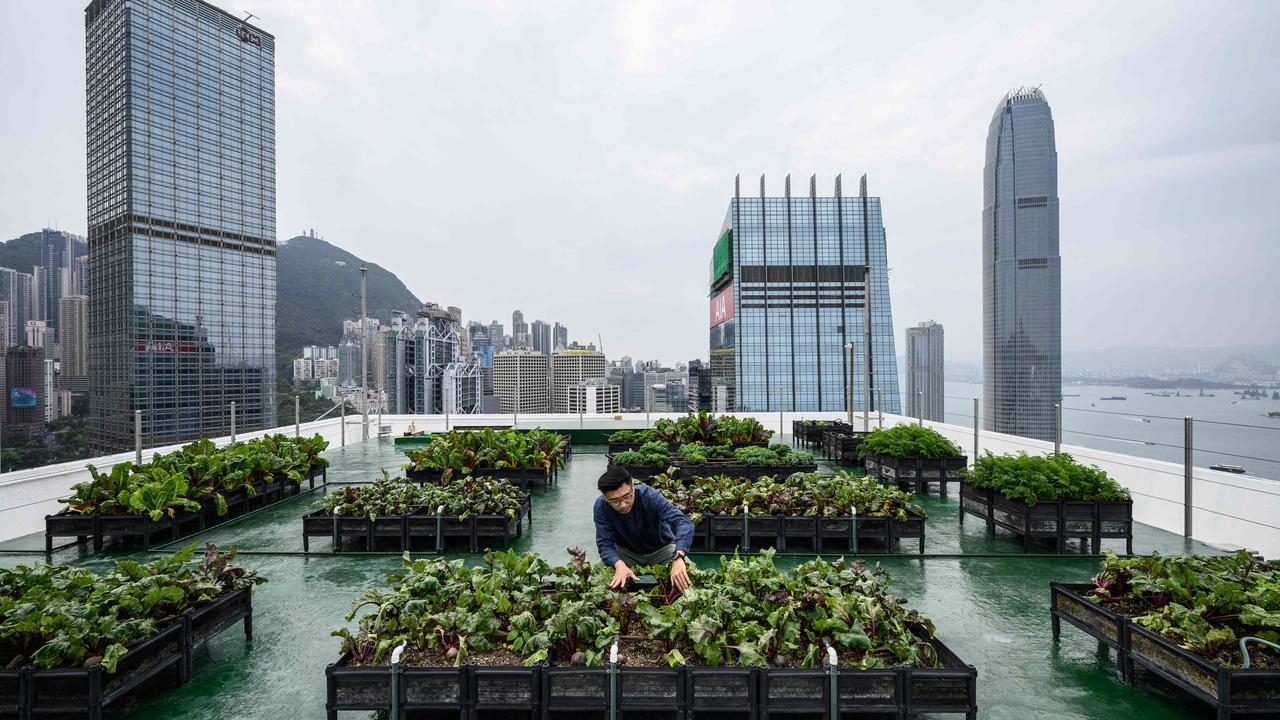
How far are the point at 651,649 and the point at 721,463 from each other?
20.9ft

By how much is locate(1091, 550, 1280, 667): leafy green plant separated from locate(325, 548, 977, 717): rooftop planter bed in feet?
4.78

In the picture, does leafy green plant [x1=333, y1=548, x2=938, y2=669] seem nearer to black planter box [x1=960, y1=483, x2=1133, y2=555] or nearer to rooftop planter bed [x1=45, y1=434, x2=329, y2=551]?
black planter box [x1=960, y1=483, x2=1133, y2=555]

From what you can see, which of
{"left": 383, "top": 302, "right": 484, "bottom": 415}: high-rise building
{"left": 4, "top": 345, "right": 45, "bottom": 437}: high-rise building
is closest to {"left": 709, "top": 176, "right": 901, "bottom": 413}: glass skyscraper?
{"left": 383, "top": 302, "right": 484, "bottom": 415}: high-rise building

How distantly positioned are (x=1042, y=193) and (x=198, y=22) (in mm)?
129690

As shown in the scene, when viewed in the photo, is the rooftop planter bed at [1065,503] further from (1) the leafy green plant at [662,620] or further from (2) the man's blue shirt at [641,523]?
(2) the man's blue shirt at [641,523]

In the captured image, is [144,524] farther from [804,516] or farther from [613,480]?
[804,516]

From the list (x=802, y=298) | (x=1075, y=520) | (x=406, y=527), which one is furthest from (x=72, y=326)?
(x=802, y=298)

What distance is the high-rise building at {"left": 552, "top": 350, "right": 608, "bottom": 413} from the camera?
91.4 metres

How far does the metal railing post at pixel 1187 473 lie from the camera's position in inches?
258

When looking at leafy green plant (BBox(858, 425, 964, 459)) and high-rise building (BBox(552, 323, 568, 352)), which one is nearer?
leafy green plant (BBox(858, 425, 964, 459))

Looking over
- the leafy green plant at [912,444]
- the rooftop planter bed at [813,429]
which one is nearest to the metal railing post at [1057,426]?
the leafy green plant at [912,444]

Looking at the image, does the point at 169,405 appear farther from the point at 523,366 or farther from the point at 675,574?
the point at 675,574

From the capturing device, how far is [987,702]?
3.28 m

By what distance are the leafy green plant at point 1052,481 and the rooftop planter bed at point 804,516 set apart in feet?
3.82
